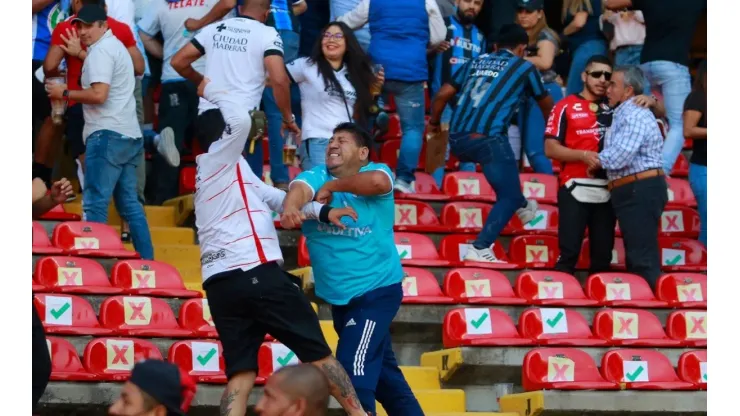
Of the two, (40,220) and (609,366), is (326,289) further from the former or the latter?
(40,220)

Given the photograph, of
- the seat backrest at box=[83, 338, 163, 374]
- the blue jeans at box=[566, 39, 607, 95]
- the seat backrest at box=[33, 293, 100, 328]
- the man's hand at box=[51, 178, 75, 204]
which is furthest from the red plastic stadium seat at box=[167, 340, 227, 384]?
the blue jeans at box=[566, 39, 607, 95]

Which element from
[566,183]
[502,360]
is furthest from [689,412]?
[566,183]

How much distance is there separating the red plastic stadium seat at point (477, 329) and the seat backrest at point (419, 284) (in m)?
0.30

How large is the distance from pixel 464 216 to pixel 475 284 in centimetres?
136

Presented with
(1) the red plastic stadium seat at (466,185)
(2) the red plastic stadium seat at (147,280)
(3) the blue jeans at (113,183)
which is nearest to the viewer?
(2) the red plastic stadium seat at (147,280)

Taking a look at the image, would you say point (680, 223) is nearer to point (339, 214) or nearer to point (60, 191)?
point (339, 214)

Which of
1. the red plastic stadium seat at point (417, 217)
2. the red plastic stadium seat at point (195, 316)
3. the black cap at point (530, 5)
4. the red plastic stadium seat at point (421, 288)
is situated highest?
the black cap at point (530, 5)

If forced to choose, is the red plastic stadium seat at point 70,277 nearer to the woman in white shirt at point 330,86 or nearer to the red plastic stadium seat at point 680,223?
the woman in white shirt at point 330,86

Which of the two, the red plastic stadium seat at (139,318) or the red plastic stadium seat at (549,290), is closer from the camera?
the red plastic stadium seat at (139,318)

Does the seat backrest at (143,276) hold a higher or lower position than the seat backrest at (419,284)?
higher

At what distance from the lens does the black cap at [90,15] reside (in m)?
10.3

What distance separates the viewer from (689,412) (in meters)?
9.83

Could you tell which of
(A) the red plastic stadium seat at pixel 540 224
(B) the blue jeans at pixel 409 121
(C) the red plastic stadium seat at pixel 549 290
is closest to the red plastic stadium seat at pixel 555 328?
(C) the red plastic stadium seat at pixel 549 290

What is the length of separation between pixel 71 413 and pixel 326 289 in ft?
5.13
